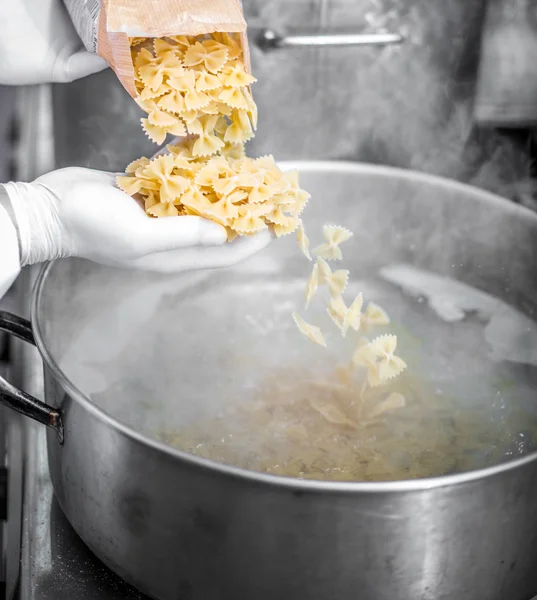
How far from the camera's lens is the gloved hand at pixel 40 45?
3.68 feet

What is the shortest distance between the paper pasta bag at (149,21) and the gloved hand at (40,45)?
9.4 inches

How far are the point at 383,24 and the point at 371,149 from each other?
287 mm

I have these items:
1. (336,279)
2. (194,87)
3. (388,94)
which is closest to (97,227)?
(194,87)

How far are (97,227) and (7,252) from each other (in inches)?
4.4

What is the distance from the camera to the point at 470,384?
125cm

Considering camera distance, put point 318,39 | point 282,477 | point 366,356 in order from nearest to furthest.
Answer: point 282,477, point 366,356, point 318,39

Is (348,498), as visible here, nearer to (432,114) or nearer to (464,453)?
(464,453)

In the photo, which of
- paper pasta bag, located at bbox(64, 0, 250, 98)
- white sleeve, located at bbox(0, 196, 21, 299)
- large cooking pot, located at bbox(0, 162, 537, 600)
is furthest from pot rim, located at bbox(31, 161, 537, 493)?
paper pasta bag, located at bbox(64, 0, 250, 98)

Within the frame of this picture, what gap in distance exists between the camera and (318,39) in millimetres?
1546

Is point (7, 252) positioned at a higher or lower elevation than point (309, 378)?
higher

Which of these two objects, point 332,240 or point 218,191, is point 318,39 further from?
point 218,191

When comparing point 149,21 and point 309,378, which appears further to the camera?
point 309,378

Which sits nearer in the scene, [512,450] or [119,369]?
[512,450]

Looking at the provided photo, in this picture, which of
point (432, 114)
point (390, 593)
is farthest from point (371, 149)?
point (390, 593)
